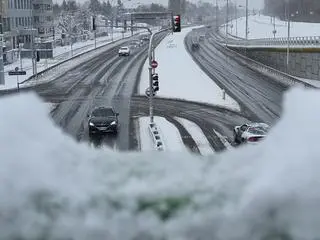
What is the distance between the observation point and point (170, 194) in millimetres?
5285

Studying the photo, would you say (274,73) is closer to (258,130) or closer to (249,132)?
(258,130)

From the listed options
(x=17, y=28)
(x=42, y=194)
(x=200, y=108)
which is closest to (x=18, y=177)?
(x=42, y=194)

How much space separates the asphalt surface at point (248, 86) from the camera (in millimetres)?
35938

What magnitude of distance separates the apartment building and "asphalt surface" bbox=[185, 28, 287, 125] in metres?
23.9

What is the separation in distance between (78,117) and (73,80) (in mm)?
22162

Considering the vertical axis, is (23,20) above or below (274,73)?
above

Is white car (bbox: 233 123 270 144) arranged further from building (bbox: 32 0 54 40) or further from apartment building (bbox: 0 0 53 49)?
building (bbox: 32 0 54 40)

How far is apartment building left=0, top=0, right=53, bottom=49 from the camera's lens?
86.0 meters

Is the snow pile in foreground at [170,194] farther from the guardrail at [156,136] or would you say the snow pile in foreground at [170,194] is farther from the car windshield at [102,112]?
the car windshield at [102,112]

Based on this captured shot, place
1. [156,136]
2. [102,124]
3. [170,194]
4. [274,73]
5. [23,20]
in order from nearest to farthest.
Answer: [170,194] < [156,136] < [102,124] < [274,73] < [23,20]

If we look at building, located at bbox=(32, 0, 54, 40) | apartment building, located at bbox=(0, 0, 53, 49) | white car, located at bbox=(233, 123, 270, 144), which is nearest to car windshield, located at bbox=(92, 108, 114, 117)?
white car, located at bbox=(233, 123, 270, 144)

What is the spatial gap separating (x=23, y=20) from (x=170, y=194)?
97939 millimetres

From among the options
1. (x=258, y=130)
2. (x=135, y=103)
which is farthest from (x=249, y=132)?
(x=135, y=103)

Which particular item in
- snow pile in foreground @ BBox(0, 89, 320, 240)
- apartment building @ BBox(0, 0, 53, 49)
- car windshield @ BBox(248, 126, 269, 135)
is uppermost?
apartment building @ BBox(0, 0, 53, 49)
